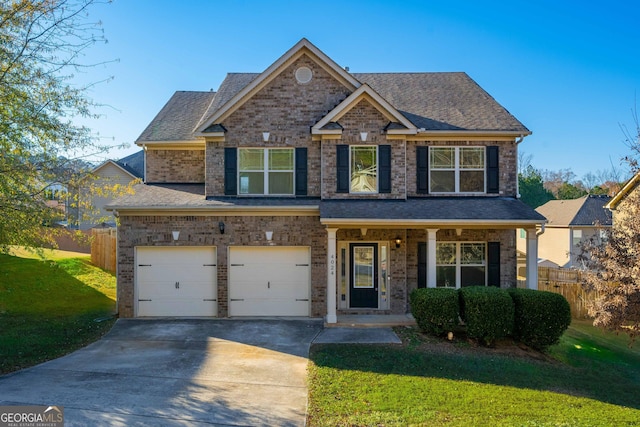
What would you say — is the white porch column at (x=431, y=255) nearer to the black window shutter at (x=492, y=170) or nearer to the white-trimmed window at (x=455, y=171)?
the white-trimmed window at (x=455, y=171)

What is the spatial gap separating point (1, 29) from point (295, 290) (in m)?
9.06

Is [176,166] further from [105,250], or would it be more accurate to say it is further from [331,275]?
[105,250]

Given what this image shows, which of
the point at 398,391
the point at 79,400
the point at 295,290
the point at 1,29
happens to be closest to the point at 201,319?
the point at 295,290

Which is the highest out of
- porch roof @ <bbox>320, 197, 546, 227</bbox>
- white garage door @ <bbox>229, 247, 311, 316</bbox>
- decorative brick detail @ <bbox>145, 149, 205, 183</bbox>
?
decorative brick detail @ <bbox>145, 149, 205, 183</bbox>

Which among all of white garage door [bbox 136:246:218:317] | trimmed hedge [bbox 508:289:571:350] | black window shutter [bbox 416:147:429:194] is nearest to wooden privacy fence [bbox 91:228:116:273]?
white garage door [bbox 136:246:218:317]

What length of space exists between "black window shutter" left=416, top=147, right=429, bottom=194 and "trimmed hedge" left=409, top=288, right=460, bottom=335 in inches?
156

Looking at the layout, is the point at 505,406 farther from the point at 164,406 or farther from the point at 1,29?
the point at 1,29

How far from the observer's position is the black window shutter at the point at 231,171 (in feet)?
41.2

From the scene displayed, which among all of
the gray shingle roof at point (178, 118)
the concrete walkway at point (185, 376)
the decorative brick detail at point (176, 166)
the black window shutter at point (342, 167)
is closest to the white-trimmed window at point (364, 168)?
the black window shutter at point (342, 167)

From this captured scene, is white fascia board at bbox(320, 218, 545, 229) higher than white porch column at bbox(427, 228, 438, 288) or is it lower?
higher

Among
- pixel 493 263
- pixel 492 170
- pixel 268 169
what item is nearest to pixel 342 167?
pixel 268 169

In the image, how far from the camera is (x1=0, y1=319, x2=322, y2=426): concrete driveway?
5934mm

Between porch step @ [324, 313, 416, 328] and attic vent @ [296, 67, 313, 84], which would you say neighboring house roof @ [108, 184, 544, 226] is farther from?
attic vent @ [296, 67, 313, 84]

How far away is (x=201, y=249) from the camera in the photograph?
469 inches
